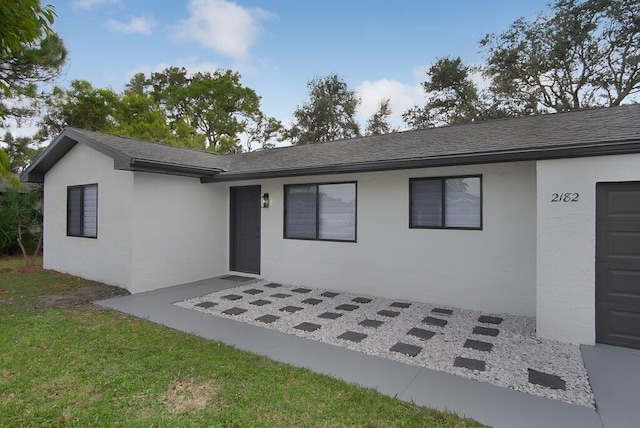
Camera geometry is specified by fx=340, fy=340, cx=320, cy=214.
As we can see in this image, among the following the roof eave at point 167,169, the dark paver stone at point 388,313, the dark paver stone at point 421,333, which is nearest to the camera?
the dark paver stone at point 421,333

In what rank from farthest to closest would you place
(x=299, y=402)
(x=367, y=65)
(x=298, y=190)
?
(x=367, y=65)
(x=298, y=190)
(x=299, y=402)

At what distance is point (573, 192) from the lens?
4.61 meters

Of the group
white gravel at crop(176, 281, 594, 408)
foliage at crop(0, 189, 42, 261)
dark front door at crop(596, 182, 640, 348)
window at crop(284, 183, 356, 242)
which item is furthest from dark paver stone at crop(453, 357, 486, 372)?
foliage at crop(0, 189, 42, 261)

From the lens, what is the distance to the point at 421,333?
499cm

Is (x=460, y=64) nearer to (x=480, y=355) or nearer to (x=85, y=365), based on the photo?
(x=480, y=355)

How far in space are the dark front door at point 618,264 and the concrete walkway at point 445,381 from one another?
0.28 m

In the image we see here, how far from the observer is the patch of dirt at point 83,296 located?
6277 millimetres

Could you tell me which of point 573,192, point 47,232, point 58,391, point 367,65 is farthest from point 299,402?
point 367,65

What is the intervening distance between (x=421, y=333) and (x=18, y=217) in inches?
505

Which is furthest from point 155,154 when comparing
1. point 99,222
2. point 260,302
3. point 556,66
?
point 556,66

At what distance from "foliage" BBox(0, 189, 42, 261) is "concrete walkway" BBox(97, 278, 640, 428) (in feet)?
30.8

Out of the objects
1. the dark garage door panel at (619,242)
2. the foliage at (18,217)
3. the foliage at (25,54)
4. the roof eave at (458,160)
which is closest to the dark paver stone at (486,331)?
the dark garage door panel at (619,242)

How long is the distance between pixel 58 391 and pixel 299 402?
2326 millimetres

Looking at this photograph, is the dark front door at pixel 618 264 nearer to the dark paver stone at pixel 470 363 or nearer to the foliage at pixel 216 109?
the dark paver stone at pixel 470 363
